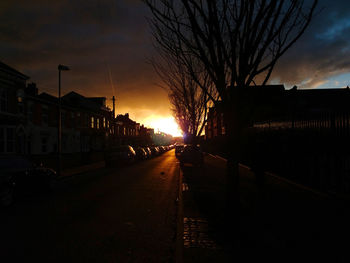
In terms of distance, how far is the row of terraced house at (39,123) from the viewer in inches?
907

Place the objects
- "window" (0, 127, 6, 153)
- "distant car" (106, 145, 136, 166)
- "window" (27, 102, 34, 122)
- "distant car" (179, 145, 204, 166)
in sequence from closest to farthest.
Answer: "distant car" (179, 145, 204, 166)
"window" (0, 127, 6, 153)
"distant car" (106, 145, 136, 166)
"window" (27, 102, 34, 122)

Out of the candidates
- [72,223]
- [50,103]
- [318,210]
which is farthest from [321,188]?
[50,103]

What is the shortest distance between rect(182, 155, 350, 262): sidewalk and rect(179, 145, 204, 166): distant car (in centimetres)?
1248

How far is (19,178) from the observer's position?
897 centimetres

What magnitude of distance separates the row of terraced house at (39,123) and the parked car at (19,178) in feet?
19.7

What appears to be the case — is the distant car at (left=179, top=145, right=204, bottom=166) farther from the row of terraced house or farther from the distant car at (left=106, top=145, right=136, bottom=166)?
the row of terraced house

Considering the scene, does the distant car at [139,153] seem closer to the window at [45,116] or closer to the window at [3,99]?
the window at [45,116]

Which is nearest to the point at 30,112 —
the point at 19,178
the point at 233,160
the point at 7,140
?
the point at 7,140

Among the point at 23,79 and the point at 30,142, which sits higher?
the point at 23,79

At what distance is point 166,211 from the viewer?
25.9 feet

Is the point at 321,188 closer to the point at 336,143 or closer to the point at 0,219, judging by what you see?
the point at 336,143

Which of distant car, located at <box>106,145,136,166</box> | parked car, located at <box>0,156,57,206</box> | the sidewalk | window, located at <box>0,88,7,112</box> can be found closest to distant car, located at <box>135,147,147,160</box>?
distant car, located at <box>106,145,136,166</box>

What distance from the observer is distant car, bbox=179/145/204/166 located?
2175cm

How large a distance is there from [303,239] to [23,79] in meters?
25.9
